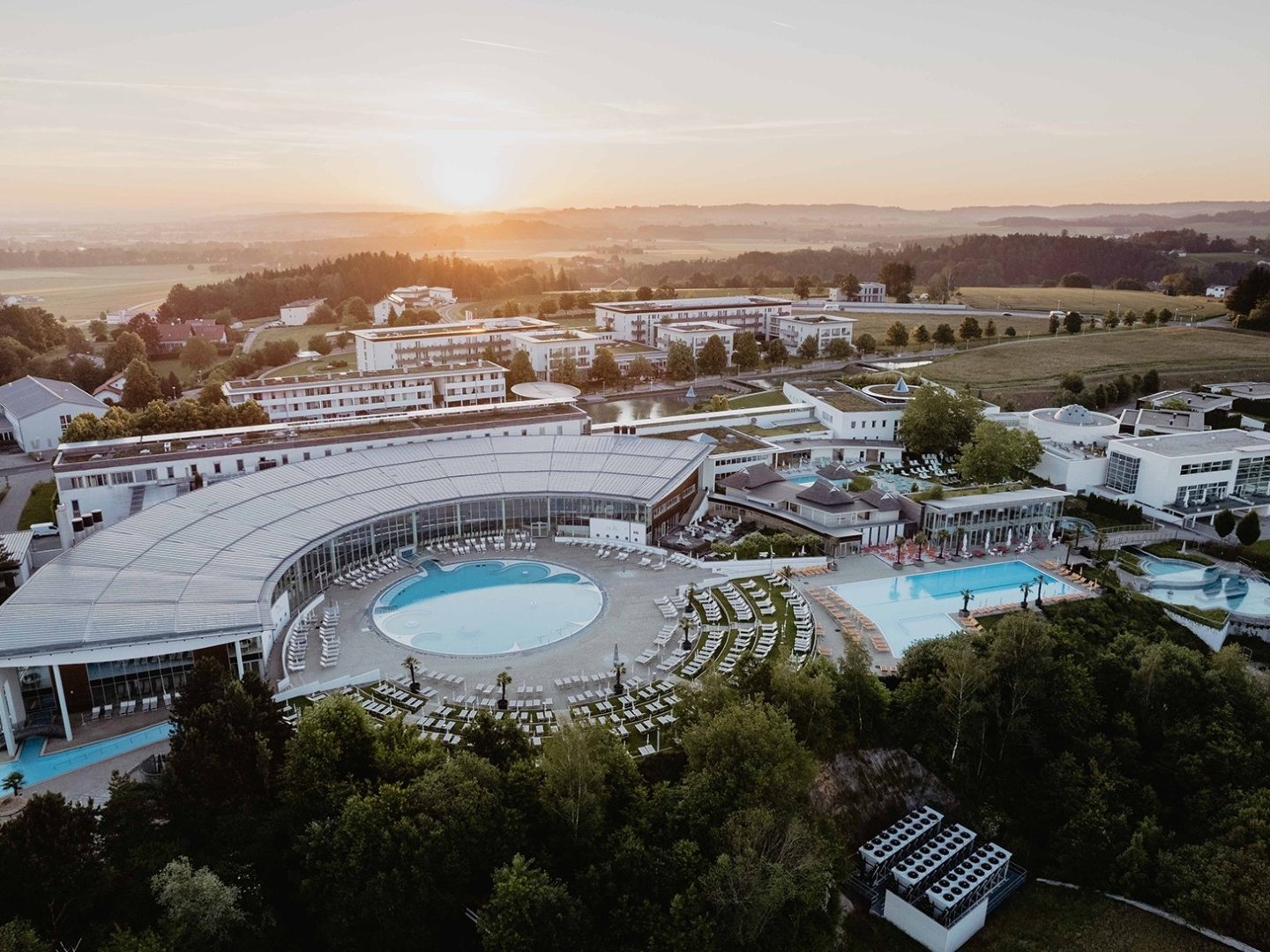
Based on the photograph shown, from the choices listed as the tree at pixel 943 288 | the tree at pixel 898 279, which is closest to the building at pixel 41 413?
the tree at pixel 898 279

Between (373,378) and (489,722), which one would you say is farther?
(373,378)

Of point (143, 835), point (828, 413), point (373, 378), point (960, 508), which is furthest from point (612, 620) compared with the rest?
point (373, 378)

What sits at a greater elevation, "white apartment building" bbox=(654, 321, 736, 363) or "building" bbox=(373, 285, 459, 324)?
"building" bbox=(373, 285, 459, 324)

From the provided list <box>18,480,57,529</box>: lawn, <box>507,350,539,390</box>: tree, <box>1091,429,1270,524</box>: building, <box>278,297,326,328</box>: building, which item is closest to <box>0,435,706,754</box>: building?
Result: <box>18,480,57,529</box>: lawn

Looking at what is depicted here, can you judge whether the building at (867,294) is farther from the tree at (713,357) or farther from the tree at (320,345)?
the tree at (320,345)

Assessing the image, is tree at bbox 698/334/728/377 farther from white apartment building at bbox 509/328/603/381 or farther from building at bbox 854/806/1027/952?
building at bbox 854/806/1027/952

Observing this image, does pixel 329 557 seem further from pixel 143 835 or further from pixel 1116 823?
pixel 1116 823

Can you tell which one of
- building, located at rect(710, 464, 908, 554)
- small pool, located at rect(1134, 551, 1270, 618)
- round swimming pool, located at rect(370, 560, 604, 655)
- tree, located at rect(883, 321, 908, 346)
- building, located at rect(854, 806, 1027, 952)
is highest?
tree, located at rect(883, 321, 908, 346)
